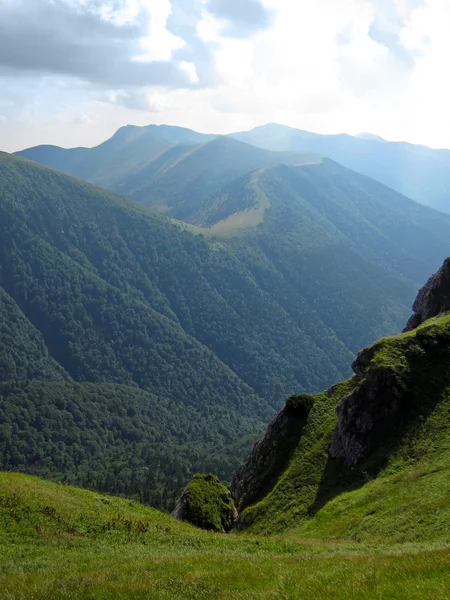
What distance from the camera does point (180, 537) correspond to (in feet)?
Result: 104

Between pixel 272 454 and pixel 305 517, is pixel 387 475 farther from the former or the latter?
pixel 272 454

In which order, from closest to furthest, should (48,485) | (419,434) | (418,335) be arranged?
(48,485) → (419,434) → (418,335)

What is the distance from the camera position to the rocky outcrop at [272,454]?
2504 inches

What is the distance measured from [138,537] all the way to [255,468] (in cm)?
3923

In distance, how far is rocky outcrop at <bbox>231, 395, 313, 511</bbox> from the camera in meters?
63.6

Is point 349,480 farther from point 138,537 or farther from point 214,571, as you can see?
point 214,571

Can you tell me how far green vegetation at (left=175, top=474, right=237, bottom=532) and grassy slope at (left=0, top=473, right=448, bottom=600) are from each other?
719 inches

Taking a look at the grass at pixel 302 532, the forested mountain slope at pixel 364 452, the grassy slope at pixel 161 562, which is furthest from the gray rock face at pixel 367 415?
the grassy slope at pixel 161 562

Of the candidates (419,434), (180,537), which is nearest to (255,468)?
(419,434)

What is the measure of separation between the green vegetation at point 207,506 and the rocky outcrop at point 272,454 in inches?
213

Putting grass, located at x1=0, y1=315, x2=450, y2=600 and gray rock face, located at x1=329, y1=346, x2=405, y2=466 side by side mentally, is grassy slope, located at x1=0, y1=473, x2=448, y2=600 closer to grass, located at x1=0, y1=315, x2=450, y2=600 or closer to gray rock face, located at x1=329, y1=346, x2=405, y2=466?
grass, located at x1=0, y1=315, x2=450, y2=600

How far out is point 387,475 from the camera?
48969mm

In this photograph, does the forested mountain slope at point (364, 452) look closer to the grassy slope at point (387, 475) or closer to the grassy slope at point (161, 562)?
the grassy slope at point (387, 475)

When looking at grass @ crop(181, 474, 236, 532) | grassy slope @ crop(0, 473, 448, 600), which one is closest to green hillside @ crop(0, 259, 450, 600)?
grassy slope @ crop(0, 473, 448, 600)
